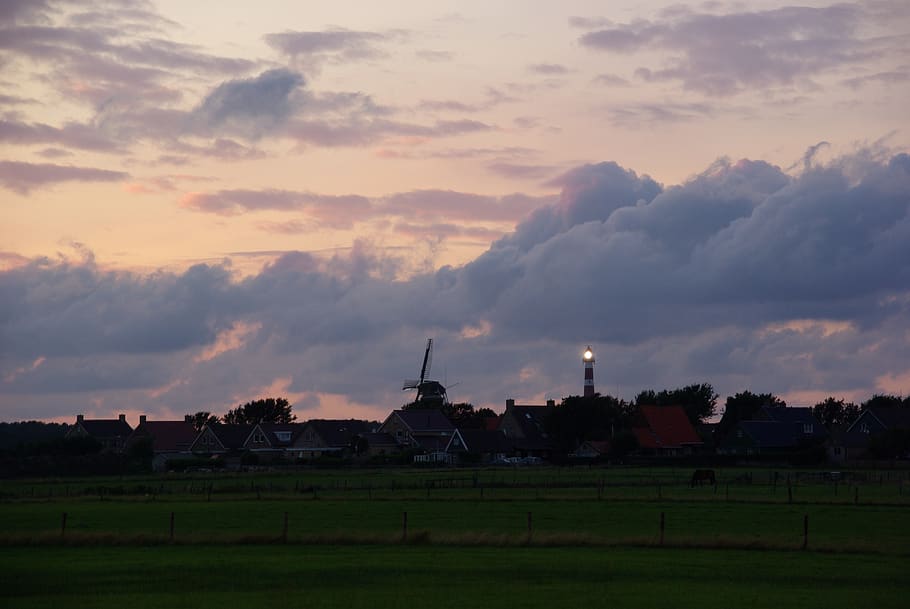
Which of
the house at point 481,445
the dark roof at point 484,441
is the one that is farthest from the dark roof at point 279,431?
the dark roof at point 484,441

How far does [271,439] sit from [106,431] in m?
35.5

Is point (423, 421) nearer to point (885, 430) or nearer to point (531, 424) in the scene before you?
point (531, 424)

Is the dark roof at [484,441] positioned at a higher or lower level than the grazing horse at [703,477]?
higher

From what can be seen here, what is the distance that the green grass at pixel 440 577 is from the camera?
2873cm

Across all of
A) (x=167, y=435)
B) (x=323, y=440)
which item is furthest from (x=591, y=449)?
(x=167, y=435)

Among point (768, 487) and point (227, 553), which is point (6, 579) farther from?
point (768, 487)

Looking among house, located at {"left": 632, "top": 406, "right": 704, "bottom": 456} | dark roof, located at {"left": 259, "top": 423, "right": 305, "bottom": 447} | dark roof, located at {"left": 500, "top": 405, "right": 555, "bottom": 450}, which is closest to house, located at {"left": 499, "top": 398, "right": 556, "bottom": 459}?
dark roof, located at {"left": 500, "top": 405, "right": 555, "bottom": 450}

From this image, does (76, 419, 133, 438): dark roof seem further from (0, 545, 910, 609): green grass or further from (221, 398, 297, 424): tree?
(0, 545, 910, 609): green grass

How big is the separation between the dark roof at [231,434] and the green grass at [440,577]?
11809cm

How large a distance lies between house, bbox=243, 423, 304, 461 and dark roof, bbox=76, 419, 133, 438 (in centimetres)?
3066

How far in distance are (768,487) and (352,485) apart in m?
28.1

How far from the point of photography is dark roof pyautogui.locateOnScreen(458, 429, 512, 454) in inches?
5930

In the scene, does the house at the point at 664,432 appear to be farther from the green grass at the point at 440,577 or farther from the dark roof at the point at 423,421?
the green grass at the point at 440,577

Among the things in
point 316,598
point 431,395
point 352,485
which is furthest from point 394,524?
point 431,395
